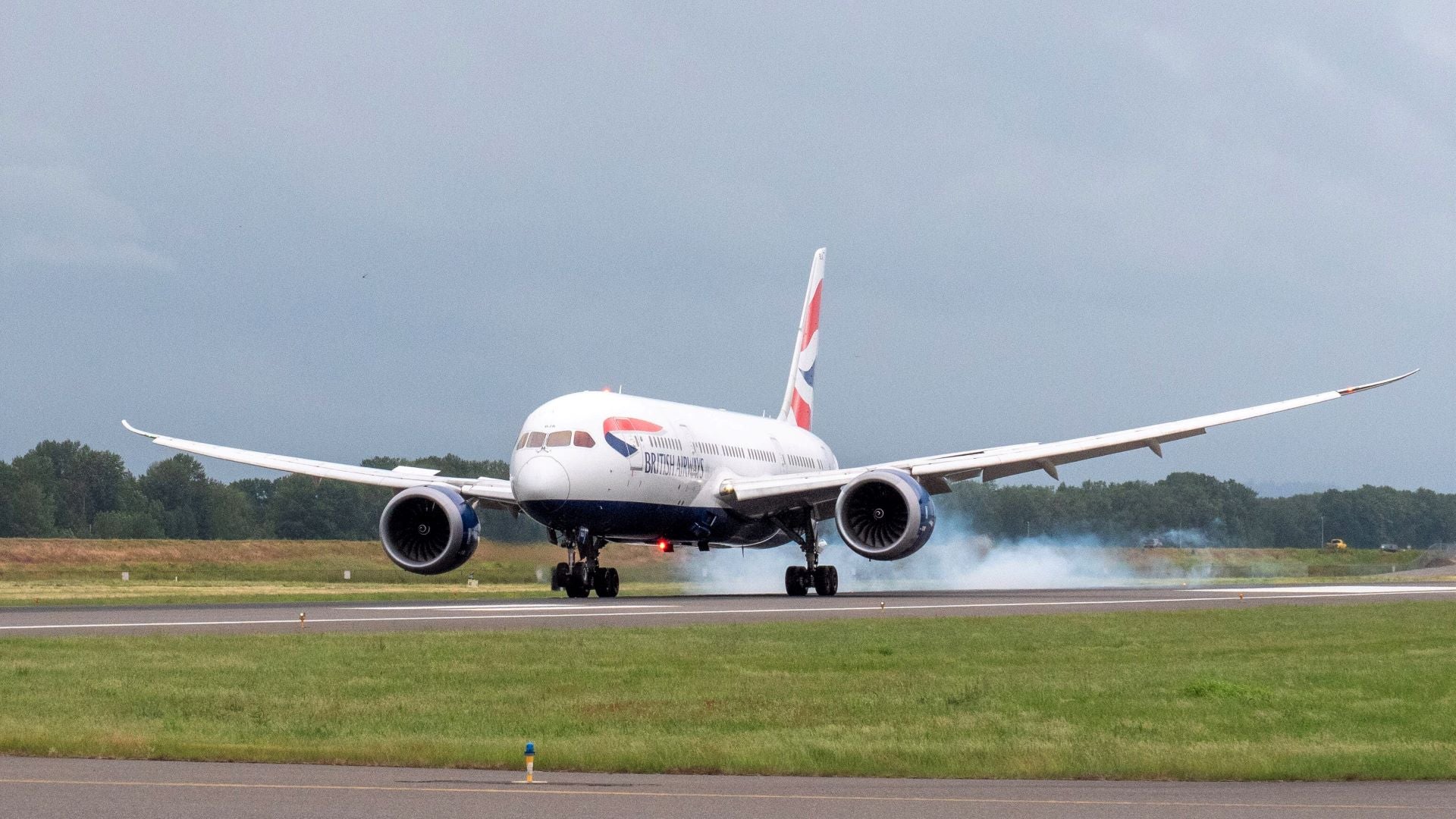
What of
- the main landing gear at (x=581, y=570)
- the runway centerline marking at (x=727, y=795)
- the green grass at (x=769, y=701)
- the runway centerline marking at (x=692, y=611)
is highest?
the main landing gear at (x=581, y=570)

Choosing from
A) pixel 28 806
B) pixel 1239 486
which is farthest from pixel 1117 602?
pixel 1239 486

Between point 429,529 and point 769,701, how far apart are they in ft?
86.1

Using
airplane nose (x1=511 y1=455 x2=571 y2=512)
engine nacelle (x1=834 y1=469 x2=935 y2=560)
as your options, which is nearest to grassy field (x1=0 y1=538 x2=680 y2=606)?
airplane nose (x1=511 y1=455 x2=571 y2=512)

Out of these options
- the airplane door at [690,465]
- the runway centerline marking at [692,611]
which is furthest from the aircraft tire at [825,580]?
the runway centerline marking at [692,611]

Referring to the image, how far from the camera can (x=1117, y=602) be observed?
137ft

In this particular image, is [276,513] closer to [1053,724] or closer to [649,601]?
[649,601]

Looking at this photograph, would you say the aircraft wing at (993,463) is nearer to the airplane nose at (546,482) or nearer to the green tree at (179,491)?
the airplane nose at (546,482)

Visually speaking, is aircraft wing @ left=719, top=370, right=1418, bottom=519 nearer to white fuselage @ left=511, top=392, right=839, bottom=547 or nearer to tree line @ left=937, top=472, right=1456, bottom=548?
white fuselage @ left=511, top=392, right=839, bottom=547

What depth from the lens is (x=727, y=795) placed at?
45.6 ft

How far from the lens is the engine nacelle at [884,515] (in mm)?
43281

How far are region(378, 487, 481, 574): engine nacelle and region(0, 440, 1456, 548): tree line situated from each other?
7.21 m

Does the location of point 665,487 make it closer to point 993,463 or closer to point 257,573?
point 993,463

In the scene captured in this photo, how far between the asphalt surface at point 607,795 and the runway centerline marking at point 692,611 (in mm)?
16020

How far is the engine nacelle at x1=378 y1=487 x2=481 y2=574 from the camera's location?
4416 cm
